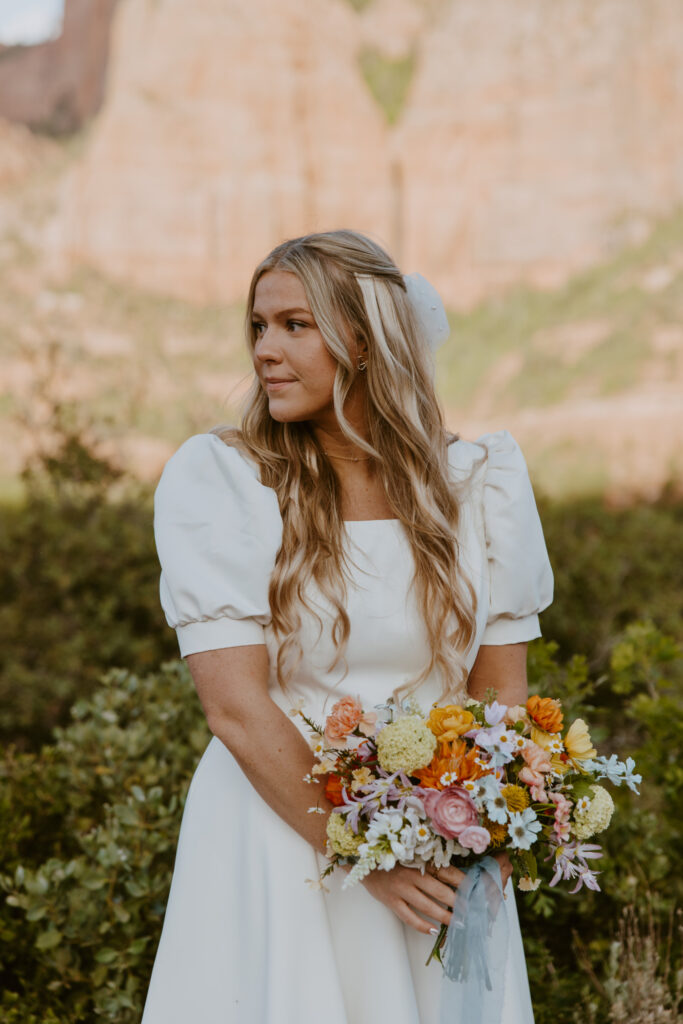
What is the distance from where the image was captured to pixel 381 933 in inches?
77.1

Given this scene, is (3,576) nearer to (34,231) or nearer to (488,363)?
(488,363)

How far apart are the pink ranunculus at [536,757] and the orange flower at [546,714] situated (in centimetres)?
6

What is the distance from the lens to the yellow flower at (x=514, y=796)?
1685 millimetres

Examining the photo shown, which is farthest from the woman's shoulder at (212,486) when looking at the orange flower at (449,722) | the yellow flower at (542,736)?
the yellow flower at (542,736)

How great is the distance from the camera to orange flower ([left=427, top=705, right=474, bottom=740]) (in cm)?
171

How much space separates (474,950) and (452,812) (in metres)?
0.30

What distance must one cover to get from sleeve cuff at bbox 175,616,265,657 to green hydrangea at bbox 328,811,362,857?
1.26ft

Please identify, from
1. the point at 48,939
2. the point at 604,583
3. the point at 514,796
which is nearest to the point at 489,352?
the point at 604,583

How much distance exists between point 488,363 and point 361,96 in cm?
1036

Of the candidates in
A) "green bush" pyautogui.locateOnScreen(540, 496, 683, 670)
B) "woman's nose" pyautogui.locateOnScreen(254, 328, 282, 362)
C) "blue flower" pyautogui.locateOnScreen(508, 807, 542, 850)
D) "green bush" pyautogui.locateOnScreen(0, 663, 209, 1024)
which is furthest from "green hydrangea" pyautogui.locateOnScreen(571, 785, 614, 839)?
"green bush" pyautogui.locateOnScreen(540, 496, 683, 670)

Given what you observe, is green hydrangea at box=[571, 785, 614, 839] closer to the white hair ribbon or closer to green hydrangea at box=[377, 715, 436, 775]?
green hydrangea at box=[377, 715, 436, 775]

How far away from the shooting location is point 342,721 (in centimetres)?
175

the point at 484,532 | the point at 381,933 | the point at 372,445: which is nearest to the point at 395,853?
the point at 381,933

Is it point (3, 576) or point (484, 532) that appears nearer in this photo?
point (484, 532)
